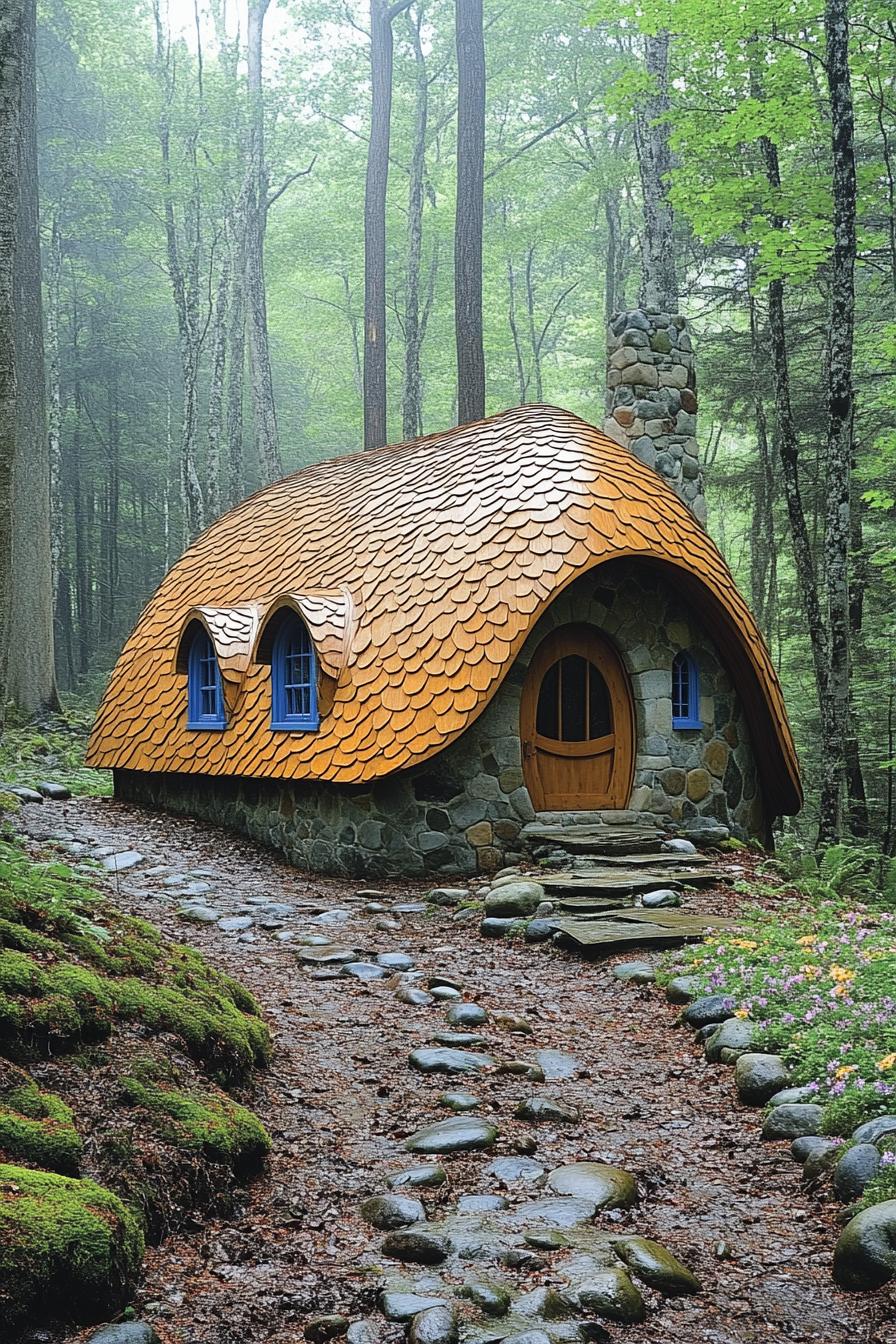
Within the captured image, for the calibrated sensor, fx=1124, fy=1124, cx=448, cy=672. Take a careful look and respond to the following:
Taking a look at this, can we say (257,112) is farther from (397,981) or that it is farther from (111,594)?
(397,981)

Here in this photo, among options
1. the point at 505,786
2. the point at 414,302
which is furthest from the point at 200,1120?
the point at 414,302

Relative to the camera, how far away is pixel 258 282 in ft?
74.7

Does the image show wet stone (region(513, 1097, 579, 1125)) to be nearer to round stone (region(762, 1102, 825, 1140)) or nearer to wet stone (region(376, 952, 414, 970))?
round stone (region(762, 1102, 825, 1140))

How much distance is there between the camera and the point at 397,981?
6.61 metres

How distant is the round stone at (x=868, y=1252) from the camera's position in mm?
3154

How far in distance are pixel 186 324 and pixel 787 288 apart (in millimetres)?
11704

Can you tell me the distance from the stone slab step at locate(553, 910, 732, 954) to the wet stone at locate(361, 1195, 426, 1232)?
3.74m

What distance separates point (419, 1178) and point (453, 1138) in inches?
15.4

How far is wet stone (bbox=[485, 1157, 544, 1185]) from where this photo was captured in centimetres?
395

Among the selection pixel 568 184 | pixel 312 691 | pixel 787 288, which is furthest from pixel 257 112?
pixel 312 691

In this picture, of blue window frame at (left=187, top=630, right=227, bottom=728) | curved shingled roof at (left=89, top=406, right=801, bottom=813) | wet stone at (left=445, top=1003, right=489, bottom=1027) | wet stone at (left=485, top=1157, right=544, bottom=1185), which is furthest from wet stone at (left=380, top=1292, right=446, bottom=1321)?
blue window frame at (left=187, top=630, right=227, bottom=728)

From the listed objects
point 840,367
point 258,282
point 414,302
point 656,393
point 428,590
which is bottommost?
point 428,590

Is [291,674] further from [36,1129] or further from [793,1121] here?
[36,1129]

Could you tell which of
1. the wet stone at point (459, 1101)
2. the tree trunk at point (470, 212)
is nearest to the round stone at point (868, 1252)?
the wet stone at point (459, 1101)
